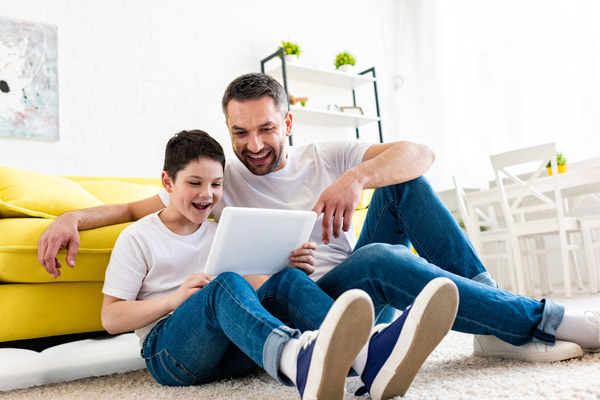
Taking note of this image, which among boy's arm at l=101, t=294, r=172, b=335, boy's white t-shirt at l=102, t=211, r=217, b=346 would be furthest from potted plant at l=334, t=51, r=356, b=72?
boy's arm at l=101, t=294, r=172, b=335

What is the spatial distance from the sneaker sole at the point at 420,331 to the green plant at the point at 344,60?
358 cm

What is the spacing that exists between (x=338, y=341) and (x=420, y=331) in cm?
14

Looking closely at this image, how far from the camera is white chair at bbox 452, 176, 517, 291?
3.39 m

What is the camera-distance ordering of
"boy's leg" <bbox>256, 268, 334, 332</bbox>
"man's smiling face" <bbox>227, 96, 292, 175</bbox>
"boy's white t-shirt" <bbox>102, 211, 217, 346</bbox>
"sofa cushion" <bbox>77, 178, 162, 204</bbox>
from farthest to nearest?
1. "sofa cushion" <bbox>77, 178, 162, 204</bbox>
2. "man's smiling face" <bbox>227, 96, 292, 175</bbox>
3. "boy's white t-shirt" <bbox>102, 211, 217, 346</bbox>
4. "boy's leg" <bbox>256, 268, 334, 332</bbox>

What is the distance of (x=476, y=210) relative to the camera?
12.0ft

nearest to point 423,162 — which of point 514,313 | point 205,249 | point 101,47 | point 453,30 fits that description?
point 514,313

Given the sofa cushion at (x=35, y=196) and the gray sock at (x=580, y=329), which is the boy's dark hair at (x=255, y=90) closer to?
the sofa cushion at (x=35, y=196)

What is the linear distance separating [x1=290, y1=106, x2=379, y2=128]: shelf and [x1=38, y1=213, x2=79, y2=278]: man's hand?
8.61 feet

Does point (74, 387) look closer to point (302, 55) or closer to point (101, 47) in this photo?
point (101, 47)

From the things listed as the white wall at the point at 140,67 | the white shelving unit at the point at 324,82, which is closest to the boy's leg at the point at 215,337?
the white wall at the point at 140,67

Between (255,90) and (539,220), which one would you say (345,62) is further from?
(255,90)

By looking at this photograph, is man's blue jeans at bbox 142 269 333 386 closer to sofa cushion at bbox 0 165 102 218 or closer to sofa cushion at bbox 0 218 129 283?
sofa cushion at bbox 0 218 129 283

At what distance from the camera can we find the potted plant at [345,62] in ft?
13.7

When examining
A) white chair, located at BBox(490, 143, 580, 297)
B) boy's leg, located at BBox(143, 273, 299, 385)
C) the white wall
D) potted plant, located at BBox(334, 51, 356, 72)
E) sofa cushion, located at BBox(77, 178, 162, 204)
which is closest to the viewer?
boy's leg, located at BBox(143, 273, 299, 385)
